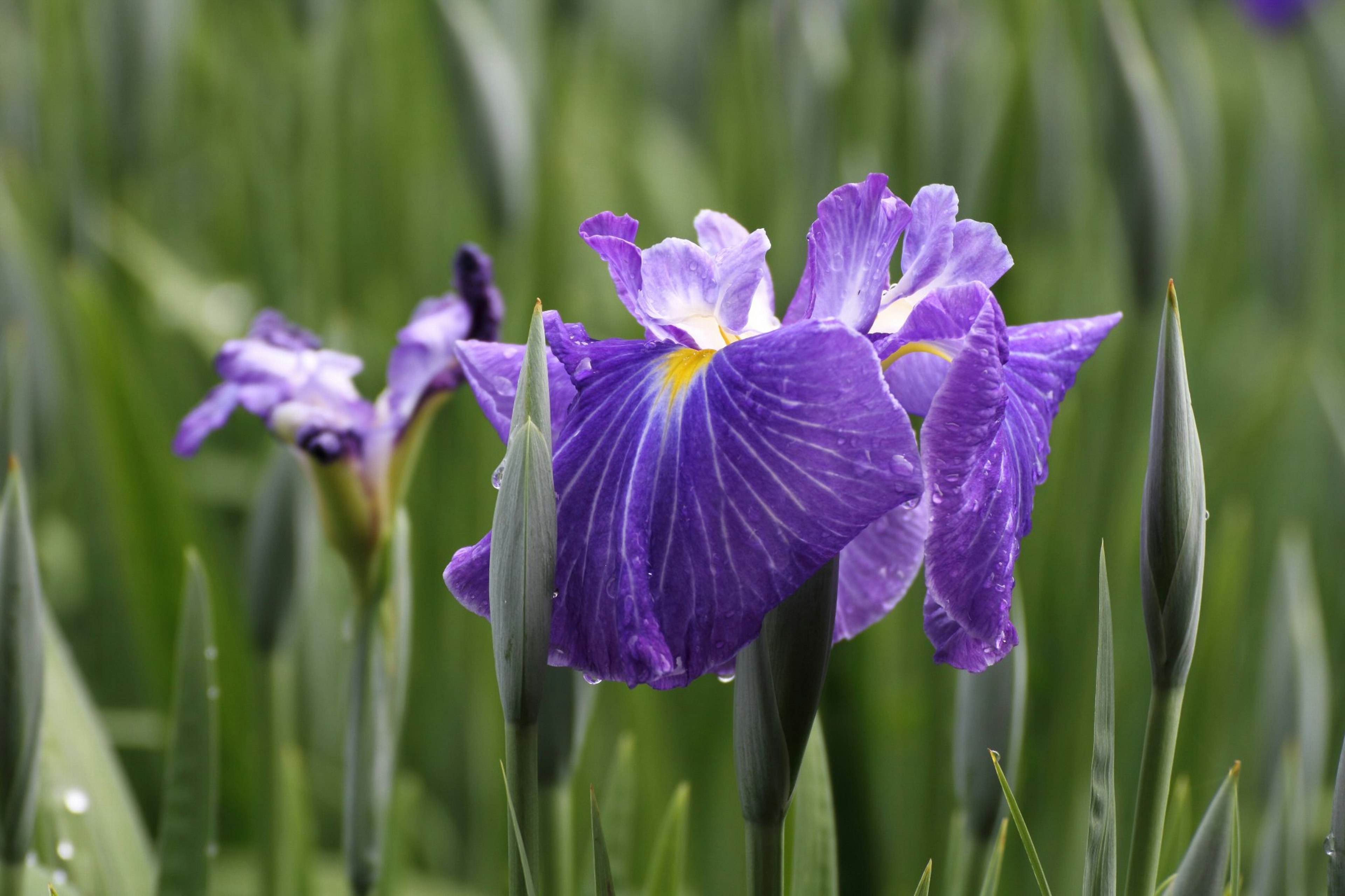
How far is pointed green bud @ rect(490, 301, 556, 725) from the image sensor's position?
0.31 meters

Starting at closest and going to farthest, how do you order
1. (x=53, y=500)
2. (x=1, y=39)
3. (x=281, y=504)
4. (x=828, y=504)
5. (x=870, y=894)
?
(x=828, y=504)
(x=281, y=504)
(x=870, y=894)
(x=53, y=500)
(x=1, y=39)

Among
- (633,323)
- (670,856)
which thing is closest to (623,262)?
(670,856)

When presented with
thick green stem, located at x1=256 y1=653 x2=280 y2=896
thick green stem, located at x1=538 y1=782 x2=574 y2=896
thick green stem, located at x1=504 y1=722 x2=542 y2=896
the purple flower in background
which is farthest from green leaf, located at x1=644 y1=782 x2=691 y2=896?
the purple flower in background

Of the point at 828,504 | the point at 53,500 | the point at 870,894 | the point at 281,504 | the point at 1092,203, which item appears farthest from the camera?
the point at 1092,203

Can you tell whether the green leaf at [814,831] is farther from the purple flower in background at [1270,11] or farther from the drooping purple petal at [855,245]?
the purple flower in background at [1270,11]

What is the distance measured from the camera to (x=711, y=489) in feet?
1.08

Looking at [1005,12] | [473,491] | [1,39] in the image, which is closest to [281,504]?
[473,491]

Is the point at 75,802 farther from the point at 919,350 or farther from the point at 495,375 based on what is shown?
the point at 919,350

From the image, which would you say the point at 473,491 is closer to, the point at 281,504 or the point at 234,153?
the point at 281,504

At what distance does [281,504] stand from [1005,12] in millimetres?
990

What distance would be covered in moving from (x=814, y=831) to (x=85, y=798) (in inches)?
16.3

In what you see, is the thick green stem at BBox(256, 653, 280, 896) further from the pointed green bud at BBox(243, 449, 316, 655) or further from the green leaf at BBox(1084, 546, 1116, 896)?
the green leaf at BBox(1084, 546, 1116, 896)

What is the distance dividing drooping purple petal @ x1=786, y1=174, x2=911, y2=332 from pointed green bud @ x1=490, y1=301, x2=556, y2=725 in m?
0.10

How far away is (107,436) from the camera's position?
922 mm
